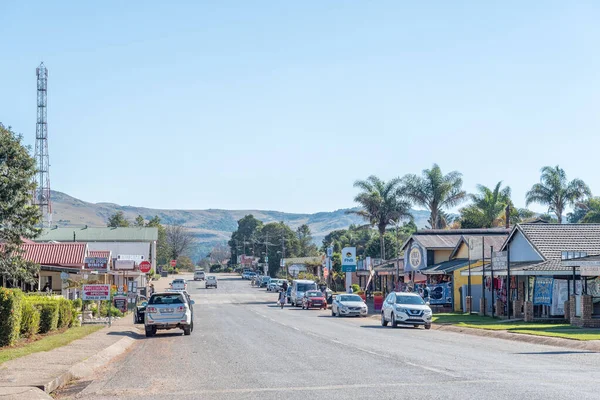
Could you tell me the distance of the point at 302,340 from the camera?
2627 centimetres

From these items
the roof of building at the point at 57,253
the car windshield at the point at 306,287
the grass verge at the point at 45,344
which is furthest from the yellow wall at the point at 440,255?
the grass verge at the point at 45,344

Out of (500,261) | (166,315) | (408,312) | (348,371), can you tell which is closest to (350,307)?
(500,261)

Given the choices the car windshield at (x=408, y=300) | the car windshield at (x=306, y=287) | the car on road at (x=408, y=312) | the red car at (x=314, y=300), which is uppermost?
the car windshield at (x=408, y=300)

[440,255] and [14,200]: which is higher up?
[14,200]

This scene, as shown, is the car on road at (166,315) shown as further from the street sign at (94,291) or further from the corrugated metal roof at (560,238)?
the corrugated metal roof at (560,238)

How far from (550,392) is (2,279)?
134 ft

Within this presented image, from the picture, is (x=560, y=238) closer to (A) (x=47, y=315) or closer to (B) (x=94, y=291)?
(B) (x=94, y=291)

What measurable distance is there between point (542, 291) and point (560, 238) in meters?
5.06

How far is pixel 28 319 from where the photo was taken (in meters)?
24.6

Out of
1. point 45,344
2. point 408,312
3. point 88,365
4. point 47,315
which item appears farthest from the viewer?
point 408,312

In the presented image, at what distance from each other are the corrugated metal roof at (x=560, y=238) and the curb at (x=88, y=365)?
23290mm

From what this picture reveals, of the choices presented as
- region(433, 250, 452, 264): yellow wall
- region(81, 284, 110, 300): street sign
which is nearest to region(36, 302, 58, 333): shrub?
region(81, 284, 110, 300): street sign

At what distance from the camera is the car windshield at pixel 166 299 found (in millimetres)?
30953

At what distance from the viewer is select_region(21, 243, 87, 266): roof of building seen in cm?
6272
